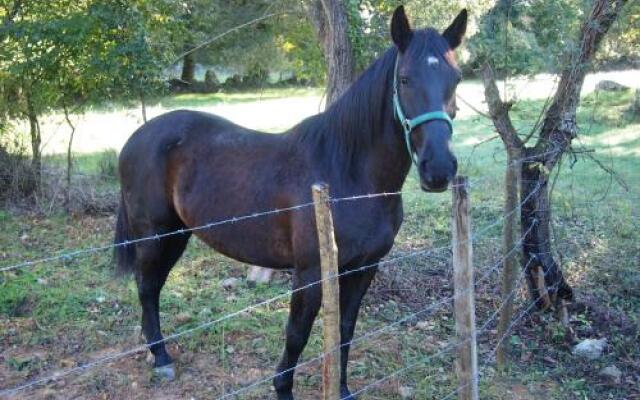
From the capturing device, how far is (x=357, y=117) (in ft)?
10.7

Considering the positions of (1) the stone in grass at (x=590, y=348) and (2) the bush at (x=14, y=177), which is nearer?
(1) the stone in grass at (x=590, y=348)

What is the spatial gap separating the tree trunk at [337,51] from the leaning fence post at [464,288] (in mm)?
2745

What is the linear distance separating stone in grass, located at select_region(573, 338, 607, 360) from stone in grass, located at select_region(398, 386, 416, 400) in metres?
1.32

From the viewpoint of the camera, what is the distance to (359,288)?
3.49 metres

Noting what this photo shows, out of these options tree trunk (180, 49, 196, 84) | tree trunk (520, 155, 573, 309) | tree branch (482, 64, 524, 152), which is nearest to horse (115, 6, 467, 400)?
tree branch (482, 64, 524, 152)

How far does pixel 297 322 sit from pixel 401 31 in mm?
1621

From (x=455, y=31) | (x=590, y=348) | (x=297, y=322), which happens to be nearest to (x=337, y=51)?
(x=455, y=31)

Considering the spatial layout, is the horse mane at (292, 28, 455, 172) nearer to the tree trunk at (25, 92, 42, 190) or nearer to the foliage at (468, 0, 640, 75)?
the foliage at (468, 0, 640, 75)

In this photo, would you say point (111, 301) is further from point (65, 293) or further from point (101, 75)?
point (101, 75)

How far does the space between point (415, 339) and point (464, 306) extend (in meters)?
1.82

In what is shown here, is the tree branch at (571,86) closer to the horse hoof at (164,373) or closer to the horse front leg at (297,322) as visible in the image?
the horse front leg at (297,322)

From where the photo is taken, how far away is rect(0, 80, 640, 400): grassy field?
3.88 metres

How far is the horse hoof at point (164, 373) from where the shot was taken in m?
3.98

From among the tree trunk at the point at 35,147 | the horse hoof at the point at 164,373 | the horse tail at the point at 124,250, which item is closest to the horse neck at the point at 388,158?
the horse hoof at the point at 164,373
